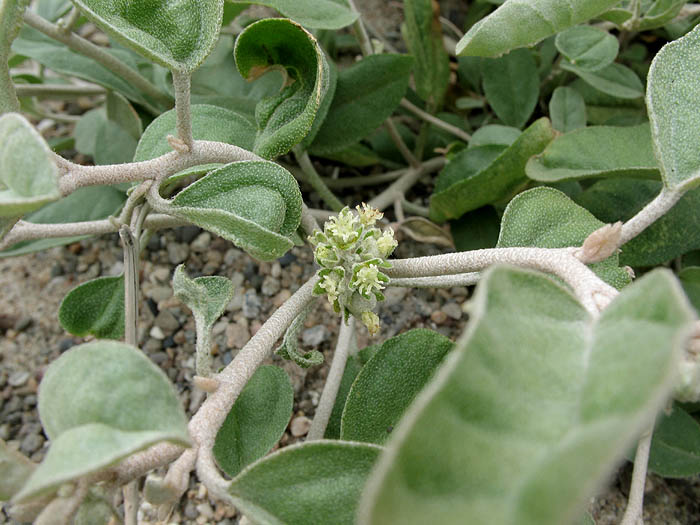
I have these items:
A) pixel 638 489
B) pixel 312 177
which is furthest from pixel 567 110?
pixel 638 489

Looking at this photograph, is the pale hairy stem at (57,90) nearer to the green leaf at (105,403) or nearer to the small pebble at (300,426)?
the small pebble at (300,426)

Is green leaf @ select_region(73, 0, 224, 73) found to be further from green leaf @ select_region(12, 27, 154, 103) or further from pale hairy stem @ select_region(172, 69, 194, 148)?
green leaf @ select_region(12, 27, 154, 103)

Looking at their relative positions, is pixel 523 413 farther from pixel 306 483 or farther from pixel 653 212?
pixel 653 212

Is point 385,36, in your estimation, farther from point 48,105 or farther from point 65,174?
point 65,174

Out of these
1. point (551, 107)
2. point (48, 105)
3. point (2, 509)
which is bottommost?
point (2, 509)

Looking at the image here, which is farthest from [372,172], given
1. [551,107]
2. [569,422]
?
[569,422]

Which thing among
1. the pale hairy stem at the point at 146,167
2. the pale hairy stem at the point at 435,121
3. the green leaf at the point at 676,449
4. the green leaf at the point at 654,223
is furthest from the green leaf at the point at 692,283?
the pale hairy stem at the point at 146,167

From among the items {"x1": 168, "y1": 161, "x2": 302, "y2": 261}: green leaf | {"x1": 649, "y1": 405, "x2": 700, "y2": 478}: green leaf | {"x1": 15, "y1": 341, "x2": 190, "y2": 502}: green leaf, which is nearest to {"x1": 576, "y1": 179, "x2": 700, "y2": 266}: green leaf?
{"x1": 649, "y1": 405, "x2": 700, "y2": 478}: green leaf
